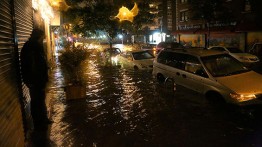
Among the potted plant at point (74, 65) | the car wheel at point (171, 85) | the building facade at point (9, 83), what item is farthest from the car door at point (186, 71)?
the building facade at point (9, 83)

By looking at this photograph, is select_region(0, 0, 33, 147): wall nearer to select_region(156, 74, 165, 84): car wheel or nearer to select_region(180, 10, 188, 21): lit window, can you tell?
select_region(156, 74, 165, 84): car wheel

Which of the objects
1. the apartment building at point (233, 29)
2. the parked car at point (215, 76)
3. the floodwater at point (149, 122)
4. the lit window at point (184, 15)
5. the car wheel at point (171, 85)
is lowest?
the floodwater at point (149, 122)

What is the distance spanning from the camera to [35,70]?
19.6 feet

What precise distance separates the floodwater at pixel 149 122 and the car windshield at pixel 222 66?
1.14 metres

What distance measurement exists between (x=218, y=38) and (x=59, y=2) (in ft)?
79.7

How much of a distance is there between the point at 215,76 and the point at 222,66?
77 cm

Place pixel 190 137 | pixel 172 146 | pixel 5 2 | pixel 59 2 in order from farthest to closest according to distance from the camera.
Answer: pixel 59 2 → pixel 190 137 → pixel 172 146 → pixel 5 2

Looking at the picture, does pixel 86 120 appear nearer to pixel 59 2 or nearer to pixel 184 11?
pixel 59 2

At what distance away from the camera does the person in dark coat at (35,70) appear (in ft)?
19.2

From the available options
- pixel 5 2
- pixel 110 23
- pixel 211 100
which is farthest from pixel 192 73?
pixel 110 23

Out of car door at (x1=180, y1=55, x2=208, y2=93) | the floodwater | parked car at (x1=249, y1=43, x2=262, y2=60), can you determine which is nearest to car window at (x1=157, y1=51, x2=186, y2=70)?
car door at (x1=180, y1=55, x2=208, y2=93)

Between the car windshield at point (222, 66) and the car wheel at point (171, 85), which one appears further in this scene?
the car wheel at point (171, 85)

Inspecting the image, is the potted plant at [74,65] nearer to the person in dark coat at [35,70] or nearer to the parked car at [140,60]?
the person in dark coat at [35,70]

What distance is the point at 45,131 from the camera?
6.56 m
